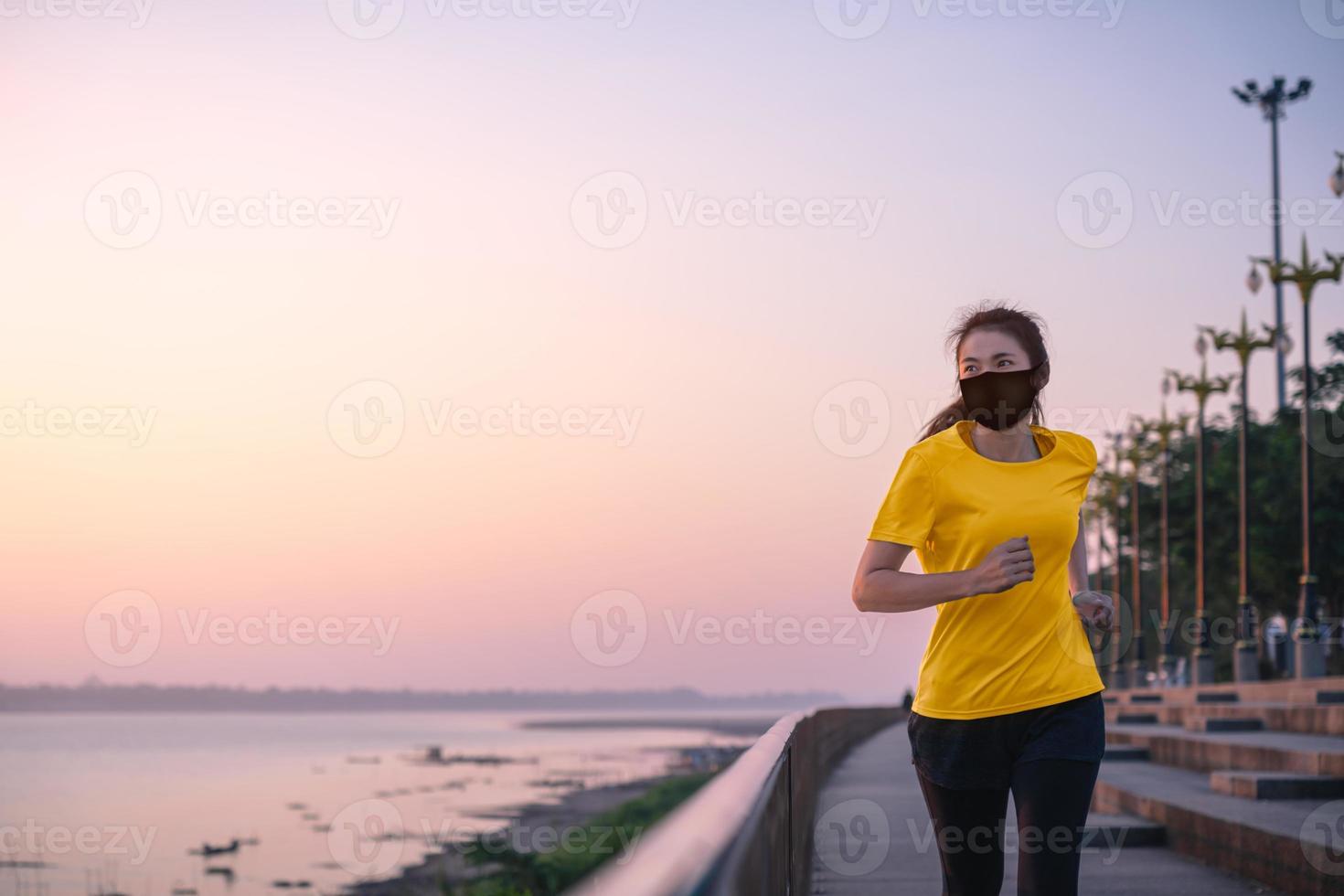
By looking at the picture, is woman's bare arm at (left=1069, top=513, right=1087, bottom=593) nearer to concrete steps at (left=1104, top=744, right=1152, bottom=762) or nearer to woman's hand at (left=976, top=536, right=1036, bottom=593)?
woman's hand at (left=976, top=536, right=1036, bottom=593)

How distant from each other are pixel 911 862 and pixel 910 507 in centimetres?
706

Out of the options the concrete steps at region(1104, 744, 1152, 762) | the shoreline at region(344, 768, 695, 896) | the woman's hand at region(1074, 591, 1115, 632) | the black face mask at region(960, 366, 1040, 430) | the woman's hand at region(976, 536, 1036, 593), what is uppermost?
the black face mask at region(960, 366, 1040, 430)

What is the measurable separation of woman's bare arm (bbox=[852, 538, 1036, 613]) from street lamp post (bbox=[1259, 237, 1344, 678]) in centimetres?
2232

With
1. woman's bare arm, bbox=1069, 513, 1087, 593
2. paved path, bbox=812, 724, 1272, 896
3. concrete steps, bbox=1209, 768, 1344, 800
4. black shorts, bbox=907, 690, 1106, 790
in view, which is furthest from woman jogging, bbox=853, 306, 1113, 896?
concrete steps, bbox=1209, 768, 1344, 800

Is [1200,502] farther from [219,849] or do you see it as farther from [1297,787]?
[219,849]

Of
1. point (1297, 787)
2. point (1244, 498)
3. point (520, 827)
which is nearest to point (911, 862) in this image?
point (1297, 787)

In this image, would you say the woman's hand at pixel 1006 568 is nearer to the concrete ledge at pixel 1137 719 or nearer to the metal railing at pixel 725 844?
the metal railing at pixel 725 844

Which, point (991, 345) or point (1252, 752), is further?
point (1252, 752)

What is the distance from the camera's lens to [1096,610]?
4.07 meters

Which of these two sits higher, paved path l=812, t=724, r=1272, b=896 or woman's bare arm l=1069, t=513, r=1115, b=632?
woman's bare arm l=1069, t=513, r=1115, b=632

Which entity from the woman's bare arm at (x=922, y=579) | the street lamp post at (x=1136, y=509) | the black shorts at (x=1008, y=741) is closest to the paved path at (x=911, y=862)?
the black shorts at (x=1008, y=741)

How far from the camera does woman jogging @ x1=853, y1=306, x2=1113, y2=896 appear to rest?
3.87m

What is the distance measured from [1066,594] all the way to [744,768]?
961mm

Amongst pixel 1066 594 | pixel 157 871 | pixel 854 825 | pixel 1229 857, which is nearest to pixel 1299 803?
pixel 1229 857
